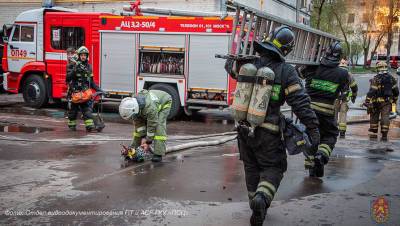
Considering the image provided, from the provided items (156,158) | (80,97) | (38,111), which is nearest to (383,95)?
(156,158)

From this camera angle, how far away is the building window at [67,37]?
14.6m

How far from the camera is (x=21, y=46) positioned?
15.4 m

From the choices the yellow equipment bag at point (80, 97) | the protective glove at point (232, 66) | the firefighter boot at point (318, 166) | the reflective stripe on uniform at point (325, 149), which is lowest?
the firefighter boot at point (318, 166)

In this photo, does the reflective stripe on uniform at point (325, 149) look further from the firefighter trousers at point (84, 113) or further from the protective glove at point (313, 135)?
the firefighter trousers at point (84, 113)

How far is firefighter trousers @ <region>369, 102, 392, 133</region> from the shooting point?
440 inches

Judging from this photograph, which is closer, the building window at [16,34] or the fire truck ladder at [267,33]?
the fire truck ladder at [267,33]

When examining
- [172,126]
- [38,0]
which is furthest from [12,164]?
[38,0]

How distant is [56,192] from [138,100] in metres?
1.71

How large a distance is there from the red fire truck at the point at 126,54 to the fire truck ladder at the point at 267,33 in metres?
5.58

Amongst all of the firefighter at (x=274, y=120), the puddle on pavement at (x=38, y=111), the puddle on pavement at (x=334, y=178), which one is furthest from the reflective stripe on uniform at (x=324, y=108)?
the puddle on pavement at (x=38, y=111)

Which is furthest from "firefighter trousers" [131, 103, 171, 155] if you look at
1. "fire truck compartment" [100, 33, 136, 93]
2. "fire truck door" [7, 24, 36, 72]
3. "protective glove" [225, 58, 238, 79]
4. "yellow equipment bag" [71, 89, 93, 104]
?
"fire truck door" [7, 24, 36, 72]

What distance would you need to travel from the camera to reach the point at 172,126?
40.9ft

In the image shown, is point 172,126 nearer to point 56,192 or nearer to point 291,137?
point 56,192

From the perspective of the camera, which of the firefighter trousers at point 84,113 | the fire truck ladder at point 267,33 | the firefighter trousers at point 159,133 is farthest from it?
the firefighter trousers at point 84,113
